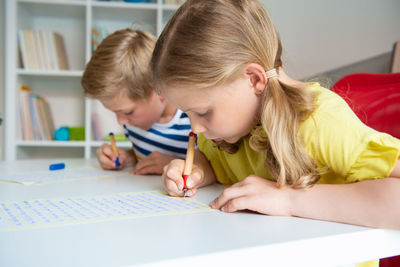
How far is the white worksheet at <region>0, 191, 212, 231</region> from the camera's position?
0.49m

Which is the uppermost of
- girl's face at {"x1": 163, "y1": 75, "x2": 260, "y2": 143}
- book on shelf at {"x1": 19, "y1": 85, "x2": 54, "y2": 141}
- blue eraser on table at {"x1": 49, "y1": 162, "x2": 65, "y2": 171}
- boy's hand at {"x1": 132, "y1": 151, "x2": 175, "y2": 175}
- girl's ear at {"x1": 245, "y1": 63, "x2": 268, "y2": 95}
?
girl's ear at {"x1": 245, "y1": 63, "x2": 268, "y2": 95}

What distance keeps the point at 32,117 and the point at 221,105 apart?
1.93 meters

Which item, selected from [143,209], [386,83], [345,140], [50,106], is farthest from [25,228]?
[50,106]

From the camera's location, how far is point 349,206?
49 centimetres

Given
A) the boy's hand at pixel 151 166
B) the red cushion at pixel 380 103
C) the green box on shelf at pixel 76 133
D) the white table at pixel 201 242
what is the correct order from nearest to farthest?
1. the white table at pixel 201 242
2. the red cushion at pixel 380 103
3. the boy's hand at pixel 151 166
4. the green box on shelf at pixel 76 133

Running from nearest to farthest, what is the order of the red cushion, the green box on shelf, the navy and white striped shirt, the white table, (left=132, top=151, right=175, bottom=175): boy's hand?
the white table, the red cushion, (left=132, top=151, right=175, bottom=175): boy's hand, the navy and white striped shirt, the green box on shelf

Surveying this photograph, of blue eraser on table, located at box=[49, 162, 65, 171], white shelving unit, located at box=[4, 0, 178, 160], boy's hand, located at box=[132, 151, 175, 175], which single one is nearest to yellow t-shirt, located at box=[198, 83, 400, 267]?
boy's hand, located at box=[132, 151, 175, 175]

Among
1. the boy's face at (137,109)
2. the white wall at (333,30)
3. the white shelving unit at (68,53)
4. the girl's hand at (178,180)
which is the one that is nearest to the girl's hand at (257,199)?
the girl's hand at (178,180)

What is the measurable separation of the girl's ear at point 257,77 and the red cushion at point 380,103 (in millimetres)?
267

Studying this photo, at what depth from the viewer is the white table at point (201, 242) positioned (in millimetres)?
349

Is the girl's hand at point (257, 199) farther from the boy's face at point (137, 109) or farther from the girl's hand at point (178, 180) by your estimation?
the boy's face at point (137, 109)

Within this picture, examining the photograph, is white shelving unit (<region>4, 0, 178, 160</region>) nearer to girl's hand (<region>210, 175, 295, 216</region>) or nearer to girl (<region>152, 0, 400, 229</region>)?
girl (<region>152, 0, 400, 229</region>)

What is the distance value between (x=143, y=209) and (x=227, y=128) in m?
0.21

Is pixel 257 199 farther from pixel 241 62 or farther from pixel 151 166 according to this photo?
pixel 151 166
